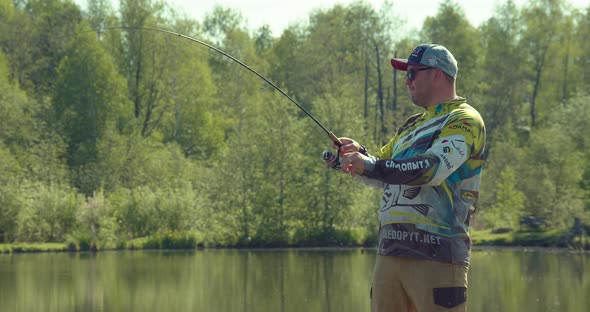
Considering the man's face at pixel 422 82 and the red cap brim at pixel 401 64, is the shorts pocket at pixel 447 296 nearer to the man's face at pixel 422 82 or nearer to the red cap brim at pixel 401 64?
the man's face at pixel 422 82

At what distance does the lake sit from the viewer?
47.0 feet

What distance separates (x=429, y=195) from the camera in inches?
159

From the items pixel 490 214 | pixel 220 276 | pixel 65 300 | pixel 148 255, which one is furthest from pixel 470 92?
pixel 65 300

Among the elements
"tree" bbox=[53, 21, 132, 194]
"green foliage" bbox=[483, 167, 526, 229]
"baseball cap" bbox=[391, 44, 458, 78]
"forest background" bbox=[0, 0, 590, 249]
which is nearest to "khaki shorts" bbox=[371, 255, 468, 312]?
"baseball cap" bbox=[391, 44, 458, 78]

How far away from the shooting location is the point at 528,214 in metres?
31.9

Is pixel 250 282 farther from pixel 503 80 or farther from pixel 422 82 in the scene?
pixel 503 80

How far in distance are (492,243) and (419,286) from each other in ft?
87.7

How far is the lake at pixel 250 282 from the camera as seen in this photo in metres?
14.3

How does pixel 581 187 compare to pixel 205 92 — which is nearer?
pixel 581 187

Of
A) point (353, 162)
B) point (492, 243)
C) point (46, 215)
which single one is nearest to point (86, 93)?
point (46, 215)

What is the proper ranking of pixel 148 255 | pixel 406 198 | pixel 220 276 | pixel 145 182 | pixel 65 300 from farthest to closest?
pixel 145 182 < pixel 148 255 < pixel 220 276 < pixel 65 300 < pixel 406 198

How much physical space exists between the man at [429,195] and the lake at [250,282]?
9.38 meters

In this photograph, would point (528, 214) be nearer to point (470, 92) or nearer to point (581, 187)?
point (581, 187)

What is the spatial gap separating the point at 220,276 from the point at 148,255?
8113 millimetres
